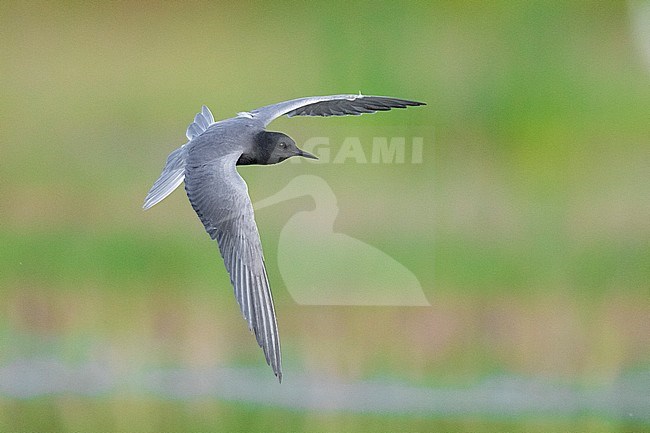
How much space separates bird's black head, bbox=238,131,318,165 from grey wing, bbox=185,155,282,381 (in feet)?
0.39

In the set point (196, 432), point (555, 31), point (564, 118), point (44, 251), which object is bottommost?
point (196, 432)

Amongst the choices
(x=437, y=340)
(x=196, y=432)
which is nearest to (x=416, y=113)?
(x=437, y=340)

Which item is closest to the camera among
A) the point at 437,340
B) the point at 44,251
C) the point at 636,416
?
the point at 636,416

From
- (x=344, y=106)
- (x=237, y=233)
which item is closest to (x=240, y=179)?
(x=237, y=233)

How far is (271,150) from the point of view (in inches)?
79.4

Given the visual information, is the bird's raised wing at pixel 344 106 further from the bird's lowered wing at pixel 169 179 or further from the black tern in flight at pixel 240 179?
the bird's lowered wing at pixel 169 179

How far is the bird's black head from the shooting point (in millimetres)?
2002

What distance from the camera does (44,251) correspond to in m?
3.13

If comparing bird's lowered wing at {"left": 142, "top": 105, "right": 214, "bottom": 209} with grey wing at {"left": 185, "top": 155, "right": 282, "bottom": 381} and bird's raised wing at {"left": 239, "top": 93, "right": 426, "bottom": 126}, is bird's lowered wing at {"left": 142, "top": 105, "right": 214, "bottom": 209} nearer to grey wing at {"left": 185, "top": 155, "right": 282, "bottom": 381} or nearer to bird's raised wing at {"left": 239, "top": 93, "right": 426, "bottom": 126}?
grey wing at {"left": 185, "top": 155, "right": 282, "bottom": 381}

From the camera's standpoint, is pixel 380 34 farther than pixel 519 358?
Yes

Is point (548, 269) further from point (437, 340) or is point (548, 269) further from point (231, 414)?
point (231, 414)

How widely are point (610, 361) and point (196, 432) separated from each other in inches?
42.9

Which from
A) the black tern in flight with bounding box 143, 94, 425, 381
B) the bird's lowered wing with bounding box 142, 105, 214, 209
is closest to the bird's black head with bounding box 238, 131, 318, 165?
the black tern in flight with bounding box 143, 94, 425, 381

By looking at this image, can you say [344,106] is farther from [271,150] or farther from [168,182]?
[168,182]
